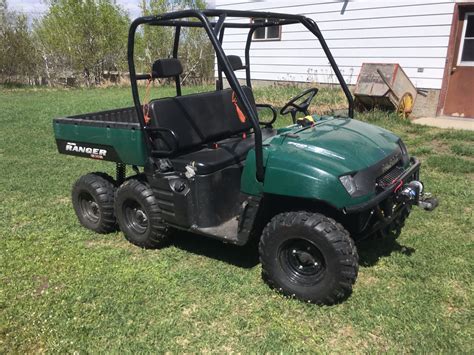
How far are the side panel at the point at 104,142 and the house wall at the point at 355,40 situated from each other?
666cm

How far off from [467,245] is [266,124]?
2.12 metres

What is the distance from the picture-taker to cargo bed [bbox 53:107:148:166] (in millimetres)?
3719

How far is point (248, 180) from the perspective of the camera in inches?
124

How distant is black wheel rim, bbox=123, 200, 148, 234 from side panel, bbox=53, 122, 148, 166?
0.38 meters

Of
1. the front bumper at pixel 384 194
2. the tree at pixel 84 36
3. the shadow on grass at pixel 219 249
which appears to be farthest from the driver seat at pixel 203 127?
the tree at pixel 84 36

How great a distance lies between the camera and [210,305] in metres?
3.10

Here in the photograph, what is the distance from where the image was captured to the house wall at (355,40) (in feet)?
27.7

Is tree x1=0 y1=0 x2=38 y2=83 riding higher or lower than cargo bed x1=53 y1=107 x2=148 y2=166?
higher

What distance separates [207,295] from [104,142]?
165cm

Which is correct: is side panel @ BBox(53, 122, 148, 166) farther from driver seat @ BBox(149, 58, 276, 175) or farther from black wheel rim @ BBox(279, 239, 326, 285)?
black wheel rim @ BBox(279, 239, 326, 285)

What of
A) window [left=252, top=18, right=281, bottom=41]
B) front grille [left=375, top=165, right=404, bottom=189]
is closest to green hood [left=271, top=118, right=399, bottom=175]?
front grille [left=375, top=165, right=404, bottom=189]

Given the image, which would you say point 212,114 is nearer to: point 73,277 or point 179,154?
point 179,154

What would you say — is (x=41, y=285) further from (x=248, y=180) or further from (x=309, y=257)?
(x=309, y=257)

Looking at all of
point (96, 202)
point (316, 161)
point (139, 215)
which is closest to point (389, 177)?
point (316, 161)
